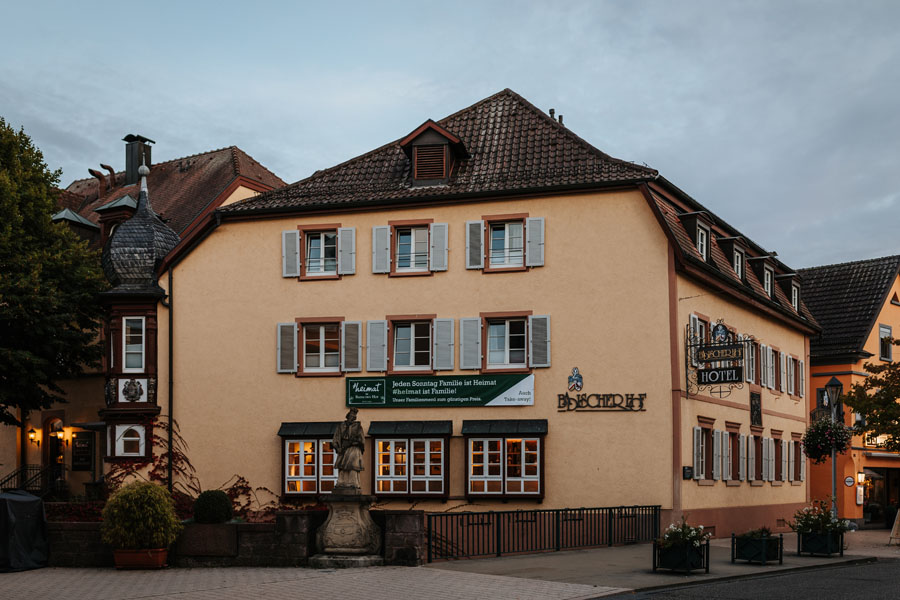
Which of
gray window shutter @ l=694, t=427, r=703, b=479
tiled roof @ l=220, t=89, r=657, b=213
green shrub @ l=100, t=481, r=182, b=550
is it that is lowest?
green shrub @ l=100, t=481, r=182, b=550

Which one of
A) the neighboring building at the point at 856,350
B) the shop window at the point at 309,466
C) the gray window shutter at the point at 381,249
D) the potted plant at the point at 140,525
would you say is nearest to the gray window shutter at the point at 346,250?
the gray window shutter at the point at 381,249

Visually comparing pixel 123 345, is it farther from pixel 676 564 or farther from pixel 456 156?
pixel 676 564

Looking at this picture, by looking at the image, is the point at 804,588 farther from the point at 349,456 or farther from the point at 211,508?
the point at 211,508

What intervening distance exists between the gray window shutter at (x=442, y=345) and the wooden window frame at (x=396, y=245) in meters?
1.38

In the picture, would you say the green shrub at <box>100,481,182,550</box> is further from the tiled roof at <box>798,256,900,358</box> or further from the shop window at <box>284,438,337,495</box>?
the tiled roof at <box>798,256,900,358</box>

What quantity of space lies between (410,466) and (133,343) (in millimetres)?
8661

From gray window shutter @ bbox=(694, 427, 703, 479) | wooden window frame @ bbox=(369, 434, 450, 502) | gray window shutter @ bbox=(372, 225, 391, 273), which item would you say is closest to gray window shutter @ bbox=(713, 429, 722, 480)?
gray window shutter @ bbox=(694, 427, 703, 479)

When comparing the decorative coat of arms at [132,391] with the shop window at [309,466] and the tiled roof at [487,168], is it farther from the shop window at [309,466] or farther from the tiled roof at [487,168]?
the tiled roof at [487,168]

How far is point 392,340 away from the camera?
97.8 feet

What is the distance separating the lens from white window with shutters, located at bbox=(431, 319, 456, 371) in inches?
1145

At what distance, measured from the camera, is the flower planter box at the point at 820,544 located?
923 inches

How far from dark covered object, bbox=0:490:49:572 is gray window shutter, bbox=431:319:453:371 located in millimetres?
11061

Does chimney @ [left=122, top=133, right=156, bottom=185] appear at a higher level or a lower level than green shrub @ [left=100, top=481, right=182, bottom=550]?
higher

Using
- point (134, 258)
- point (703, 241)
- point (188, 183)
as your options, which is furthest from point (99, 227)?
point (703, 241)
